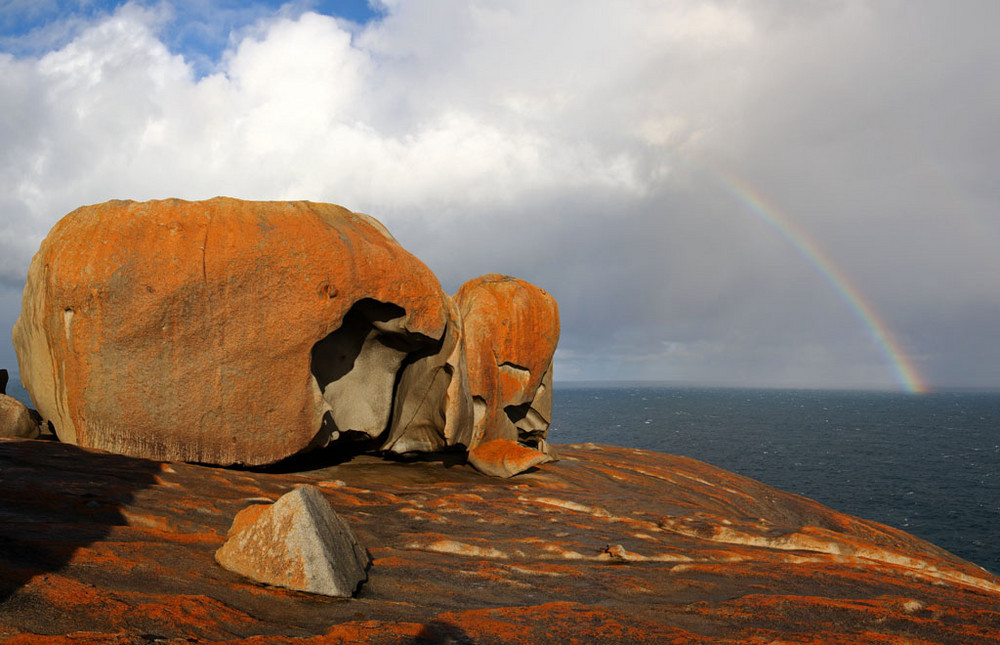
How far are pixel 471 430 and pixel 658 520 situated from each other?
5.54m

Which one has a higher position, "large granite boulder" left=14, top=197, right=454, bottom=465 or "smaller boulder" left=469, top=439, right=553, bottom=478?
"large granite boulder" left=14, top=197, right=454, bottom=465

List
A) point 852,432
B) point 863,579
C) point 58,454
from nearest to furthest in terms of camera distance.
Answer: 1. point 863,579
2. point 58,454
3. point 852,432

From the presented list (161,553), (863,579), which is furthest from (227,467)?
(863,579)

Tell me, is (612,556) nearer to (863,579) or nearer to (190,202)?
(863,579)

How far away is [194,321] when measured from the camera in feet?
37.8

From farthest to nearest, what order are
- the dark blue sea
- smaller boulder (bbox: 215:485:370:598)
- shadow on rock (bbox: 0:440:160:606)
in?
the dark blue sea → smaller boulder (bbox: 215:485:370:598) → shadow on rock (bbox: 0:440:160:606)

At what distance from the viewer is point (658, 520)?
39.4 ft

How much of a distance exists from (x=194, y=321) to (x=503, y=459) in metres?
7.76

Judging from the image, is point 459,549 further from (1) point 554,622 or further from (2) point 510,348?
(2) point 510,348

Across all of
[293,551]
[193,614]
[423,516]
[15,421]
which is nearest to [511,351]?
[423,516]

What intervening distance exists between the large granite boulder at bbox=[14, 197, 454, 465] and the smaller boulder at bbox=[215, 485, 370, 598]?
5665mm

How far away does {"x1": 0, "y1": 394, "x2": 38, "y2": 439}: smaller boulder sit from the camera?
11828 mm

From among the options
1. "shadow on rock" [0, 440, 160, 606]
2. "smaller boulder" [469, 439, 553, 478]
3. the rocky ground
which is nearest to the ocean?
"smaller boulder" [469, 439, 553, 478]

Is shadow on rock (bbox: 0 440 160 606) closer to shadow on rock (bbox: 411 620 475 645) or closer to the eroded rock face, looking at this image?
shadow on rock (bbox: 411 620 475 645)
